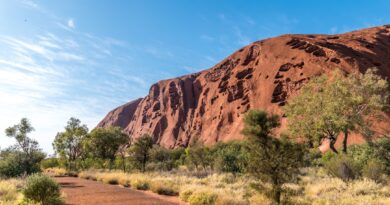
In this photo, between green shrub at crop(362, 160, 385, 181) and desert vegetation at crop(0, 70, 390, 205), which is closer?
desert vegetation at crop(0, 70, 390, 205)

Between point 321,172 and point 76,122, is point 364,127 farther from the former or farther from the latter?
point 76,122

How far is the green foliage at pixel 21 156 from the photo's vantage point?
29578mm

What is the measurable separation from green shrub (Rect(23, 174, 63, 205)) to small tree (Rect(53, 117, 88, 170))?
3075 centimetres

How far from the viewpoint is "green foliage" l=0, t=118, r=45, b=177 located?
29.6 meters

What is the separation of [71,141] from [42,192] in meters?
32.5

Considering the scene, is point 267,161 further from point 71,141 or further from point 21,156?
point 71,141

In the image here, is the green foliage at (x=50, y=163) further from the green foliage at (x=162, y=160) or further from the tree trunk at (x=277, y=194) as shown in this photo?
the tree trunk at (x=277, y=194)

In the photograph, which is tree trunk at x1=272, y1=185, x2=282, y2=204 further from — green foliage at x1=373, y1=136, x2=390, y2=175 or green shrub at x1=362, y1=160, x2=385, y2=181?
green foliage at x1=373, y1=136, x2=390, y2=175

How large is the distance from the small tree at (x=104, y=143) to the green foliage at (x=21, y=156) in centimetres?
987

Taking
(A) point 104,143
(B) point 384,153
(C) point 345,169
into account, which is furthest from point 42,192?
(A) point 104,143

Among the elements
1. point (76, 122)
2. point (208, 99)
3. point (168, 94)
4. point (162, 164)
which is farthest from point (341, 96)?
point (168, 94)

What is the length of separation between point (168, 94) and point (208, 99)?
24.0 meters

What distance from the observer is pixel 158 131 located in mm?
107000

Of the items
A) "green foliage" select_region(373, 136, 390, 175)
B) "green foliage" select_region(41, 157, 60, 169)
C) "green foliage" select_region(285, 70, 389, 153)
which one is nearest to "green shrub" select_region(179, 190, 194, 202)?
"green foliage" select_region(373, 136, 390, 175)
